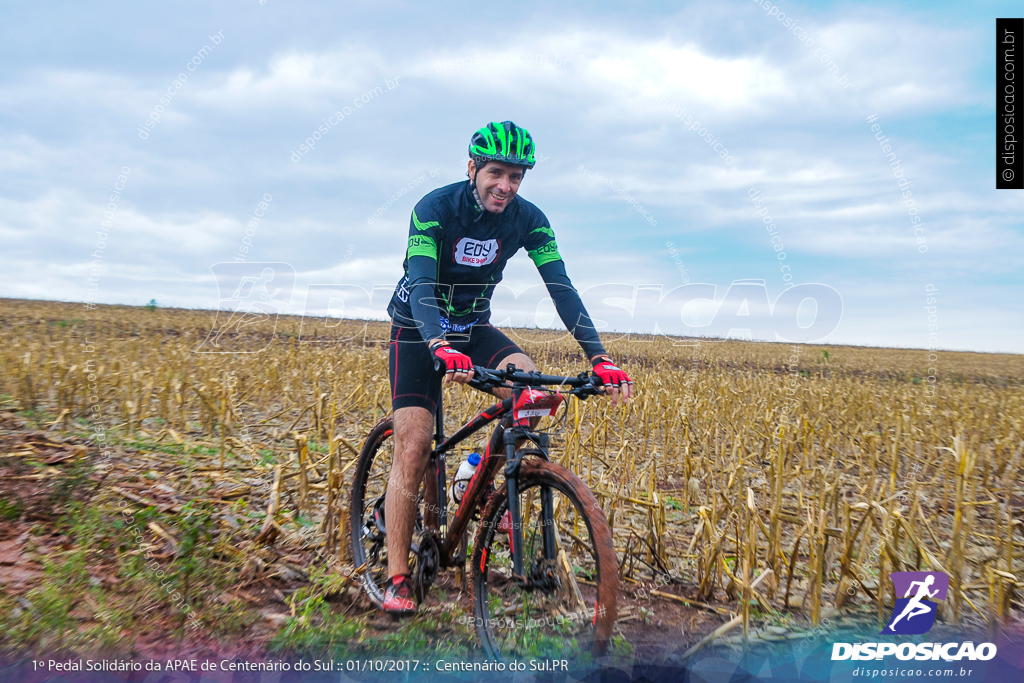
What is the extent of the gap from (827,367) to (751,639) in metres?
22.8

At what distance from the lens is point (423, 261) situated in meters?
3.74

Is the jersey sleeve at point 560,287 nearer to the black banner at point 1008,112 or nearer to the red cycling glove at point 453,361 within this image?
the red cycling glove at point 453,361

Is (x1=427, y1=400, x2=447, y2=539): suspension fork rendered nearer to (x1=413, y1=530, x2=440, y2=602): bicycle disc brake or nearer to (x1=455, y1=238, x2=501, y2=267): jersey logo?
(x1=413, y1=530, x2=440, y2=602): bicycle disc brake

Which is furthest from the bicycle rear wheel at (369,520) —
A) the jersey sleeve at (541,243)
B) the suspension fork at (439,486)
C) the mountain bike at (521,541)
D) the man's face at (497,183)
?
the man's face at (497,183)

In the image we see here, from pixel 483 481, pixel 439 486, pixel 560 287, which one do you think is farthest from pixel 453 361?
pixel 439 486

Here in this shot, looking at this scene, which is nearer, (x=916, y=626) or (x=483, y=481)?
(x=483, y=481)

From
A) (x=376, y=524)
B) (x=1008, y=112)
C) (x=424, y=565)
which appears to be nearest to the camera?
(x=424, y=565)

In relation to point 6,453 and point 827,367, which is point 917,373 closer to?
point 827,367

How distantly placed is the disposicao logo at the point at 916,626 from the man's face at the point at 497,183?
3264mm

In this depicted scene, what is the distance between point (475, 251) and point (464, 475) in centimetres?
141

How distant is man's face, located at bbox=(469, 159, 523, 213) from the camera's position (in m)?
3.69

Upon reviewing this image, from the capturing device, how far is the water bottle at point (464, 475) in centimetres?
373

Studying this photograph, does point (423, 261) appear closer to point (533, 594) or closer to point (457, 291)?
point (457, 291)

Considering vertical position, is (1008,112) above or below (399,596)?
above
